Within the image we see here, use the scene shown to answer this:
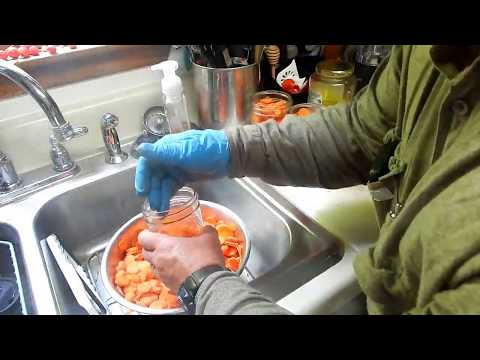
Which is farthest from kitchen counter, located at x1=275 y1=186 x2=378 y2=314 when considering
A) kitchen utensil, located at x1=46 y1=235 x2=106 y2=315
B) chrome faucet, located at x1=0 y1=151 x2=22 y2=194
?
chrome faucet, located at x1=0 y1=151 x2=22 y2=194

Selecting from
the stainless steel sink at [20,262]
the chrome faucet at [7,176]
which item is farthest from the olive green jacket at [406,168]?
the chrome faucet at [7,176]

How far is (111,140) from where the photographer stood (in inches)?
35.7

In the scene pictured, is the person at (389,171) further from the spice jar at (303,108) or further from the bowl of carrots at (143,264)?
the spice jar at (303,108)

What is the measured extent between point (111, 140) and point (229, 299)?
595mm

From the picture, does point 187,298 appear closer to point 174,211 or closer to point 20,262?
point 174,211

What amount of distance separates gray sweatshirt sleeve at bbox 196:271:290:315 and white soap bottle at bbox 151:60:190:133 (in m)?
0.54

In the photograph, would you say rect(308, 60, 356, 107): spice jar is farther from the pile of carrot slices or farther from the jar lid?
the pile of carrot slices

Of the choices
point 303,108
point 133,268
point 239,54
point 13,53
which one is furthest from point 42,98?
point 303,108

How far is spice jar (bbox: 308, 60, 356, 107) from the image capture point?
0.94m

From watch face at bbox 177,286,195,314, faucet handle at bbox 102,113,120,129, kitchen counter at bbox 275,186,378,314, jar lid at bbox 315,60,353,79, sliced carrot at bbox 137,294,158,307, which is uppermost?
jar lid at bbox 315,60,353,79

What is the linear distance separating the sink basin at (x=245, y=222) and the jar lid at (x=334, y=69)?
1.18 ft

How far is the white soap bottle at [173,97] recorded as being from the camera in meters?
0.89

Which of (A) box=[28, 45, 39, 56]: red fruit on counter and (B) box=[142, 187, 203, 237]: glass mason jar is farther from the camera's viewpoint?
(A) box=[28, 45, 39, 56]: red fruit on counter

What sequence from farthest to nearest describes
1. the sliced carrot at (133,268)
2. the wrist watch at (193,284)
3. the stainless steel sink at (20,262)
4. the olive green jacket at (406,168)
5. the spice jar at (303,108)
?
the spice jar at (303,108) < the sliced carrot at (133,268) < the stainless steel sink at (20,262) < the wrist watch at (193,284) < the olive green jacket at (406,168)
